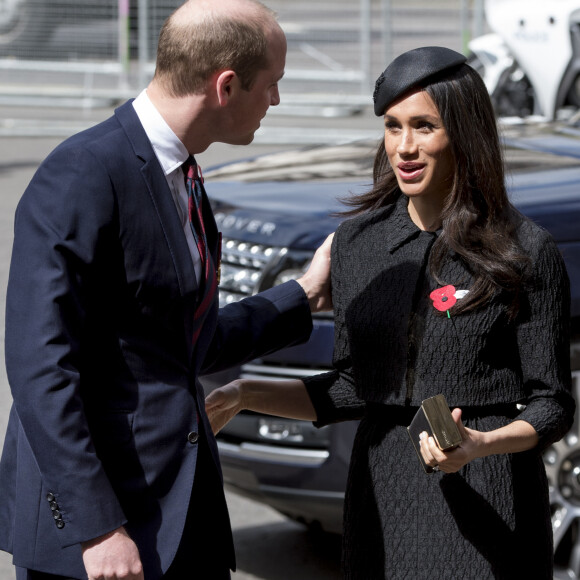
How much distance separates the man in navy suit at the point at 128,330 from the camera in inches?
89.5

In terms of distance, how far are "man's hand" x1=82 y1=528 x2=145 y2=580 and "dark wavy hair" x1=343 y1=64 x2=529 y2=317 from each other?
2.70ft

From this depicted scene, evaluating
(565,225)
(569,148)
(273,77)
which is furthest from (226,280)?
(273,77)

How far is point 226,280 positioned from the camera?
439 cm

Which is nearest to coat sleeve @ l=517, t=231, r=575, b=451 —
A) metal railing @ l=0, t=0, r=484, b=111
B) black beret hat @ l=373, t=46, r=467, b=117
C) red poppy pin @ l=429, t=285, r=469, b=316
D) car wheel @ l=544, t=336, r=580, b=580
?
red poppy pin @ l=429, t=285, r=469, b=316

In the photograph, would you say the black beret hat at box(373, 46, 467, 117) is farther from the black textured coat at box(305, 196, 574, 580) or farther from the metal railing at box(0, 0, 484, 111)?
the metal railing at box(0, 0, 484, 111)

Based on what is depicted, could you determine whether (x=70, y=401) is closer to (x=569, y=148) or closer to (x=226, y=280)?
(x=226, y=280)

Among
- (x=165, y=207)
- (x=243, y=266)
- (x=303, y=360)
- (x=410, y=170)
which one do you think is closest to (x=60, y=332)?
(x=165, y=207)

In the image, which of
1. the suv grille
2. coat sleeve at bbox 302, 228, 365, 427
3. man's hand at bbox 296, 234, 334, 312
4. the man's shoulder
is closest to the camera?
the man's shoulder

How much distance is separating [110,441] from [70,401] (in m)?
0.20

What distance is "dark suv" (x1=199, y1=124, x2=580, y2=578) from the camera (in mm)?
4012

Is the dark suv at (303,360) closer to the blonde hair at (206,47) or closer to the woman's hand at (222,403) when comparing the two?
the woman's hand at (222,403)

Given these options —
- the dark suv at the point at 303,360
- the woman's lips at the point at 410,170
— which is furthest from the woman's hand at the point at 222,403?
the dark suv at the point at 303,360

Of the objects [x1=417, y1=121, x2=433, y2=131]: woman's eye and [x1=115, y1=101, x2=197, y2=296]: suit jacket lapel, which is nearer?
[x1=115, y1=101, x2=197, y2=296]: suit jacket lapel

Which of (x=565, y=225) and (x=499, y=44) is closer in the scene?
(x=565, y=225)
